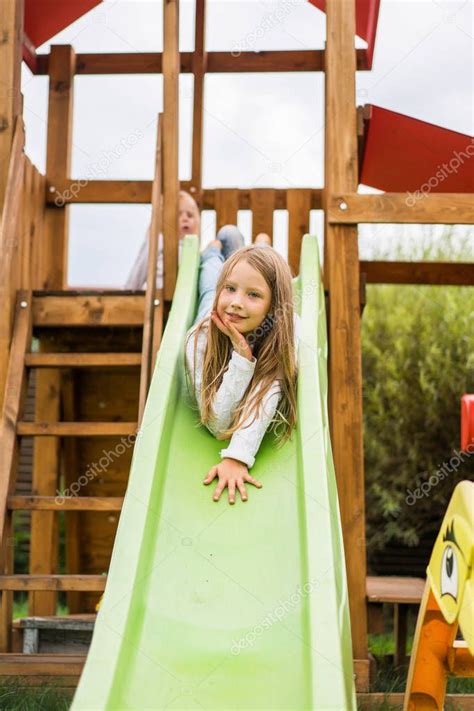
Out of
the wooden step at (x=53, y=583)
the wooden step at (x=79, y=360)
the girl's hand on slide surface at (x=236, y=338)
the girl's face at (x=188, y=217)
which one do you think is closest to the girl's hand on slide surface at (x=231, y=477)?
the girl's hand on slide surface at (x=236, y=338)

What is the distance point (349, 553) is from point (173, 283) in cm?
166

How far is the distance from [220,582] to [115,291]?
2.32 meters

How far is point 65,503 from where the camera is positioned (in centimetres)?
414

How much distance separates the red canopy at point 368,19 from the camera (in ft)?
22.4

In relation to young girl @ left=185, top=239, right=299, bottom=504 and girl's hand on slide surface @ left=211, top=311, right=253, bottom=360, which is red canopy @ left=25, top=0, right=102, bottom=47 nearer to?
young girl @ left=185, top=239, right=299, bottom=504

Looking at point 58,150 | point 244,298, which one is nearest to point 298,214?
point 58,150

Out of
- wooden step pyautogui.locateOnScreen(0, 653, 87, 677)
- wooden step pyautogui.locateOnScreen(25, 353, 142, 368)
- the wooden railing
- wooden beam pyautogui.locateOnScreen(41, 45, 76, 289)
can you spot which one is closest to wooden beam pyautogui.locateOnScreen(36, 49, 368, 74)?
wooden beam pyautogui.locateOnScreen(41, 45, 76, 289)

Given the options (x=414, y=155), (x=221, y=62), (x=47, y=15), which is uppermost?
(x=47, y=15)

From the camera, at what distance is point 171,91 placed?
482 cm

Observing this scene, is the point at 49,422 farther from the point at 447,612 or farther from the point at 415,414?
the point at 415,414

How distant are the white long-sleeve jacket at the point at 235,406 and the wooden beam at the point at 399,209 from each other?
3.98 ft

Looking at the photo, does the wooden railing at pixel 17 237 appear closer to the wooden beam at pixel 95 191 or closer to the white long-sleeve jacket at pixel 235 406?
the wooden beam at pixel 95 191

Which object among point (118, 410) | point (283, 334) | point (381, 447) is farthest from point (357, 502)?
point (381, 447)

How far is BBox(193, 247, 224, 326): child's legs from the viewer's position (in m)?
4.58
